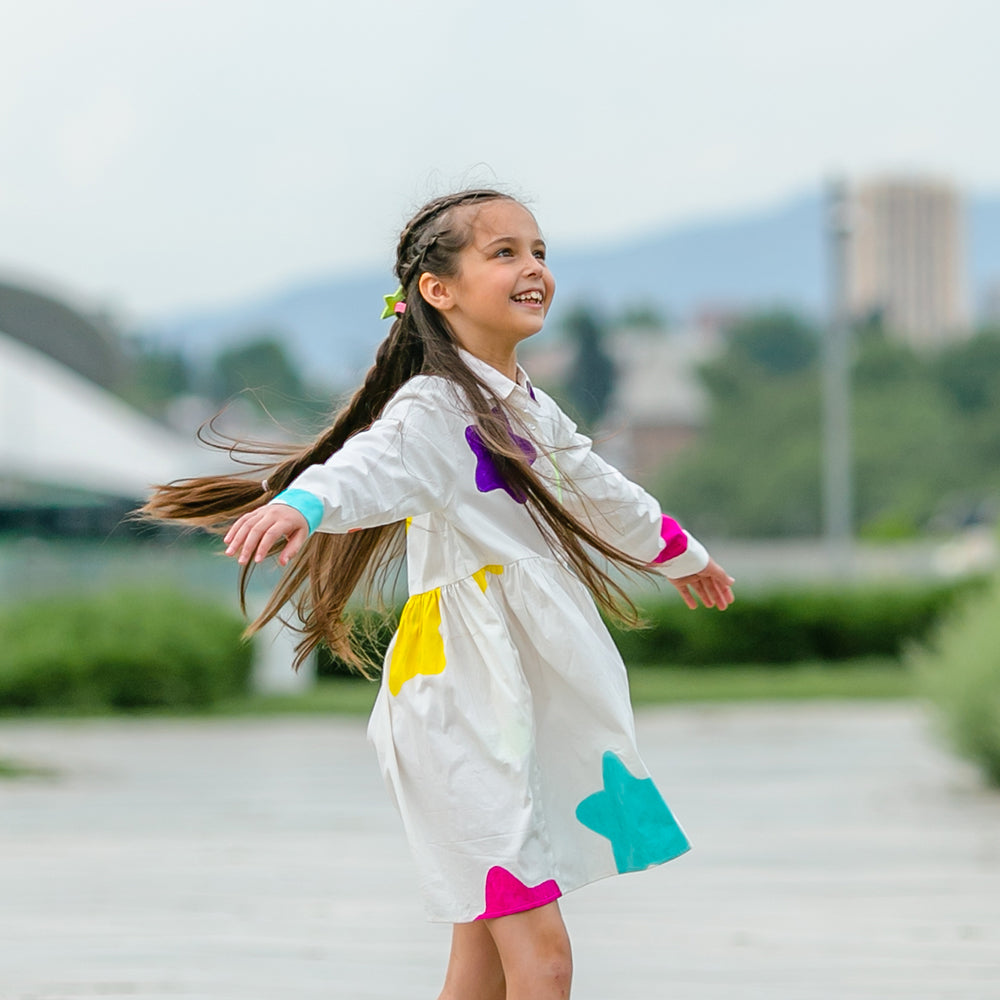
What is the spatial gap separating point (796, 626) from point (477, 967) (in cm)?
1567

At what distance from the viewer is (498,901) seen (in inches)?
109

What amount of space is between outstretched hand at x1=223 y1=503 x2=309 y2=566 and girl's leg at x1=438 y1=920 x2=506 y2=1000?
0.78 meters

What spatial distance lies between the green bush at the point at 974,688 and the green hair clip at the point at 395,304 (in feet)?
17.7

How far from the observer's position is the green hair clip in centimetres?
315

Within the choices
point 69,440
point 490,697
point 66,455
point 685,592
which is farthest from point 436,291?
point 69,440

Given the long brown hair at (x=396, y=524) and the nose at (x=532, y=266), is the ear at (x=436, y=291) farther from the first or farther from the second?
the nose at (x=532, y=266)

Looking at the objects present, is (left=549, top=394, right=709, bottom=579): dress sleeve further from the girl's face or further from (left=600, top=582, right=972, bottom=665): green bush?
(left=600, top=582, right=972, bottom=665): green bush

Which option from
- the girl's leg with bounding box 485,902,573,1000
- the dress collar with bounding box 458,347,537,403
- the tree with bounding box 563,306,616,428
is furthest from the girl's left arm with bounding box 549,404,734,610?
the tree with bounding box 563,306,616,428

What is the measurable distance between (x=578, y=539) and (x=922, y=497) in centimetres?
6369

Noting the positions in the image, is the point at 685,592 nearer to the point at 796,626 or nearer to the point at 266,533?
the point at 266,533

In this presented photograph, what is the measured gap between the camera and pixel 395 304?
10.5 feet

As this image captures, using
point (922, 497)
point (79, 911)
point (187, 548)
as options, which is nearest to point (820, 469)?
point (922, 497)

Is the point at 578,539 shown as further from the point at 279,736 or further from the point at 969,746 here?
the point at 279,736

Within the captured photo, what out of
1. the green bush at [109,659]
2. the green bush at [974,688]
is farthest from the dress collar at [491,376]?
the green bush at [109,659]
